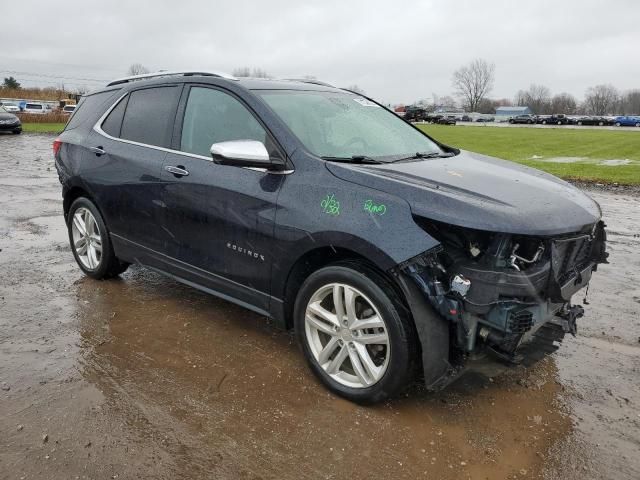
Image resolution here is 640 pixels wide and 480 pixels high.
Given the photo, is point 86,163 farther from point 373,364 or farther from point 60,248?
point 373,364

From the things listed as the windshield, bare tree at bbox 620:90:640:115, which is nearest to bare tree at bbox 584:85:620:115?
bare tree at bbox 620:90:640:115

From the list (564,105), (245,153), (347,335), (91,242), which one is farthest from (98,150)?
(564,105)

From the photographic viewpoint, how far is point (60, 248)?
6.44m

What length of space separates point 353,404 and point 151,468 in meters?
1.18

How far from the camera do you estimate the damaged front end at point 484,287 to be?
2.79m

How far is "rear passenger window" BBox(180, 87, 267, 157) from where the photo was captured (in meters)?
3.74

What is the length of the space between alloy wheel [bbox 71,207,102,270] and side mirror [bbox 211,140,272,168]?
217cm

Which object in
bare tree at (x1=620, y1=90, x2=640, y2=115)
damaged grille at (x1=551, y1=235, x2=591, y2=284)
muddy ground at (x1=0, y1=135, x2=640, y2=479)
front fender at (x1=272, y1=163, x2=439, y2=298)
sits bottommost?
muddy ground at (x1=0, y1=135, x2=640, y2=479)

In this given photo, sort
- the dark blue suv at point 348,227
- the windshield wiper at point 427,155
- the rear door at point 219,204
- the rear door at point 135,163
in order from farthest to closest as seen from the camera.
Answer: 1. the rear door at point 135,163
2. the windshield wiper at point 427,155
3. the rear door at point 219,204
4. the dark blue suv at point 348,227

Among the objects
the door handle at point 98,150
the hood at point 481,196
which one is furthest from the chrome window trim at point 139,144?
the hood at point 481,196

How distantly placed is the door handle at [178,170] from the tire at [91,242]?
1.23 m

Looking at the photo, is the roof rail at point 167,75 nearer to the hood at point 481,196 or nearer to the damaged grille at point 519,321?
the hood at point 481,196

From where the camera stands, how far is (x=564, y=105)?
385ft

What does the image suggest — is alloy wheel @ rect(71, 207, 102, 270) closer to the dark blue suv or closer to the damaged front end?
the dark blue suv
